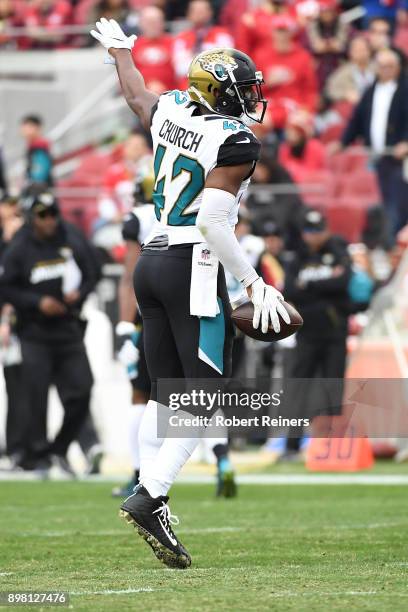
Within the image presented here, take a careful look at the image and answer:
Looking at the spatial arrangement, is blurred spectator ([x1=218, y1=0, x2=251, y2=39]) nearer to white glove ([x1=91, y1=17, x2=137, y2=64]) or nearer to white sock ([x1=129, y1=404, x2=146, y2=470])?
white sock ([x1=129, y1=404, x2=146, y2=470])

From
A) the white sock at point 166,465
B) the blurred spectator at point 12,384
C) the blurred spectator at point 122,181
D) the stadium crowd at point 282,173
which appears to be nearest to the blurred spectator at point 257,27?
the stadium crowd at point 282,173

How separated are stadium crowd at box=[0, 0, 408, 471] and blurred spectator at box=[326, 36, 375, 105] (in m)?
0.02

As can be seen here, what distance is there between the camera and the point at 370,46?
15.9 metres

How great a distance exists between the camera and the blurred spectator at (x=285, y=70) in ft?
51.6

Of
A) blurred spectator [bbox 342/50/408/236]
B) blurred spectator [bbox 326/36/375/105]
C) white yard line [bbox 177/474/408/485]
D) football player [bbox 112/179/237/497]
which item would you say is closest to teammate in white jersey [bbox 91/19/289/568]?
football player [bbox 112/179/237/497]

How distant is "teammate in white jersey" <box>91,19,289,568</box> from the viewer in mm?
5676

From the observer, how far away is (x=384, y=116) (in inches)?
557

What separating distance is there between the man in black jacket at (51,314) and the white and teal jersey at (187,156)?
5238 mm

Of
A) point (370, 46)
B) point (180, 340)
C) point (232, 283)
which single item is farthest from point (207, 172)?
point (370, 46)

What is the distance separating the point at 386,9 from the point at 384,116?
2.74 metres

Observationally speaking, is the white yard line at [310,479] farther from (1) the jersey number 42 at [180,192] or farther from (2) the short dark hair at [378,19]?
(2) the short dark hair at [378,19]

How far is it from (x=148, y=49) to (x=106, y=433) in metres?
5.31

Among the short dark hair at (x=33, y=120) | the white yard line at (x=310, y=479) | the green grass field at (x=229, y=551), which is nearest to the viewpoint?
the green grass field at (x=229, y=551)

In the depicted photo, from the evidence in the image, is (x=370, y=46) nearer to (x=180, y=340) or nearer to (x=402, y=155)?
(x=402, y=155)
